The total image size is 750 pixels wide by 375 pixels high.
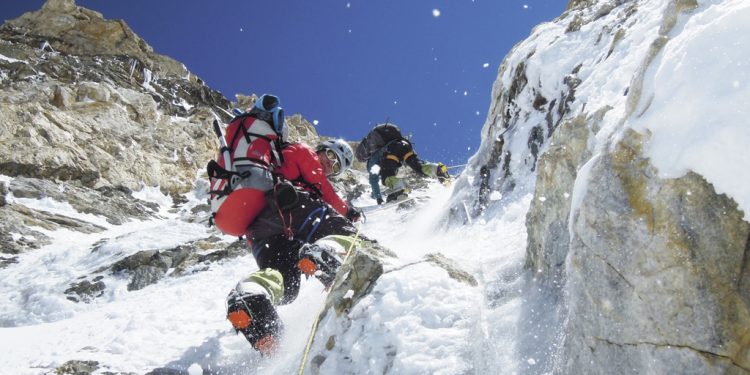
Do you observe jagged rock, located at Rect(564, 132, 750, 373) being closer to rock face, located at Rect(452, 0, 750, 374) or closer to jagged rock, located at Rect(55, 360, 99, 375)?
rock face, located at Rect(452, 0, 750, 374)

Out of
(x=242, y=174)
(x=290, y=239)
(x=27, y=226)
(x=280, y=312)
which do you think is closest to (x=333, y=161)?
(x=242, y=174)

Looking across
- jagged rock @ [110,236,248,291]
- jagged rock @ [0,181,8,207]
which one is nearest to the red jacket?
Result: jagged rock @ [110,236,248,291]

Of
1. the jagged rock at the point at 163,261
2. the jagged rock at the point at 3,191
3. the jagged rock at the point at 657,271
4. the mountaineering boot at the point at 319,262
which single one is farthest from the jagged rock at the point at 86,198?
the jagged rock at the point at 657,271

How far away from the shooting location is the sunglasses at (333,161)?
647 cm

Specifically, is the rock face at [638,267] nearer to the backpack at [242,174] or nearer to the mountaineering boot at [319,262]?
the mountaineering boot at [319,262]

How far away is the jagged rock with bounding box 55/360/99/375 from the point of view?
3846 mm

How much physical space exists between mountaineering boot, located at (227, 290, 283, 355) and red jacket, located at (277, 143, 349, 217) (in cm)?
206

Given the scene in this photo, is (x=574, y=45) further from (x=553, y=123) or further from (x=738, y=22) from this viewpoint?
(x=738, y=22)

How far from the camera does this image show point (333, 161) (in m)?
6.50

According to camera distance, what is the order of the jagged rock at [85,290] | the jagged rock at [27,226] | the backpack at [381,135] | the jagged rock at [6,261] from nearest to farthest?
the jagged rock at [85,290] < the jagged rock at [6,261] < the jagged rock at [27,226] < the backpack at [381,135]

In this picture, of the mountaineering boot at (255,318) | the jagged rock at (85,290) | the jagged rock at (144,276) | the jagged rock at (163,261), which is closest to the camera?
the mountaineering boot at (255,318)

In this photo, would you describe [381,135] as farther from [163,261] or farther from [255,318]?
[255,318]

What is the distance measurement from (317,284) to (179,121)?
28.3 m

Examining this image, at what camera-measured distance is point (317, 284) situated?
18.1ft
